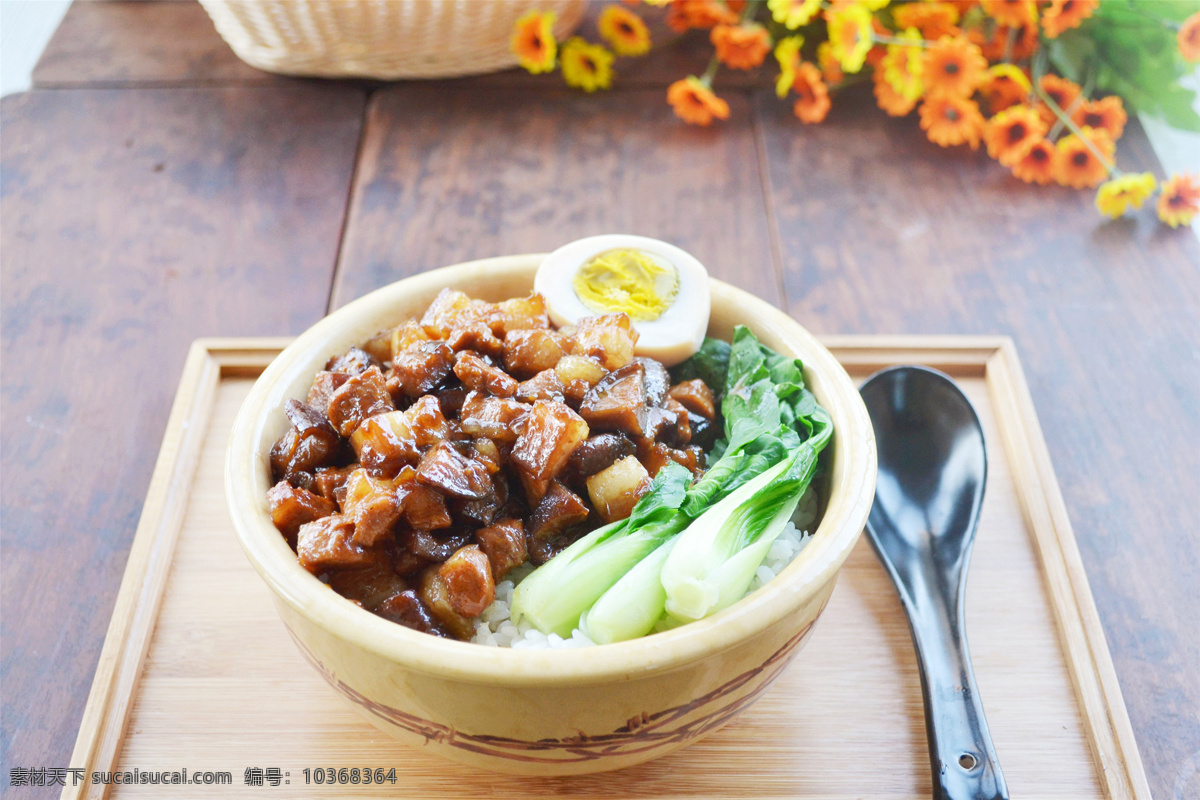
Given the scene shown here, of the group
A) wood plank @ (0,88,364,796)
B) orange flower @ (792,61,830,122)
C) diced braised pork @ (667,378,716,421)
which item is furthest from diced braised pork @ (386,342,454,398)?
orange flower @ (792,61,830,122)

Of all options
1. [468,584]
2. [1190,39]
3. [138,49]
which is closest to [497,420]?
[468,584]

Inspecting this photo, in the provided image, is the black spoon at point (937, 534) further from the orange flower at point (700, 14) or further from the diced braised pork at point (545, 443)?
the orange flower at point (700, 14)

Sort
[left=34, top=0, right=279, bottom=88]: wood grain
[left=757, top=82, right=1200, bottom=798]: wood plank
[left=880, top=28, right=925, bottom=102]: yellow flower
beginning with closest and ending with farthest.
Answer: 1. [left=757, top=82, right=1200, bottom=798]: wood plank
2. [left=880, top=28, right=925, bottom=102]: yellow flower
3. [left=34, top=0, right=279, bottom=88]: wood grain

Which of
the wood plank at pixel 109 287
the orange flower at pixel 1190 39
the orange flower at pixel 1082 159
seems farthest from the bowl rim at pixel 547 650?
the orange flower at pixel 1190 39

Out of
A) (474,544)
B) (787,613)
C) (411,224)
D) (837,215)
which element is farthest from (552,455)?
(837,215)

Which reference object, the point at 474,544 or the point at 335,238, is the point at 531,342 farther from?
the point at 335,238

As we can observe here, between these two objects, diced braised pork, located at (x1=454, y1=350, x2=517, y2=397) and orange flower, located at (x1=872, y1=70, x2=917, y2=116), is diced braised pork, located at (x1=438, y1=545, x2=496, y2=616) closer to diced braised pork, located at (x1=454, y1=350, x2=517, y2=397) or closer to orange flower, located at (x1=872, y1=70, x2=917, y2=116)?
diced braised pork, located at (x1=454, y1=350, x2=517, y2=397)
